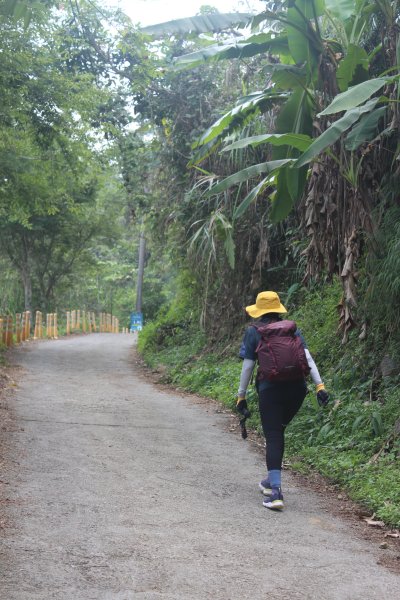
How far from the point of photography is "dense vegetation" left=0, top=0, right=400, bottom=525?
8.06 meters

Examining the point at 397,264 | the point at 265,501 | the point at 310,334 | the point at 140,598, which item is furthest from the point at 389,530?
the point at 310,334

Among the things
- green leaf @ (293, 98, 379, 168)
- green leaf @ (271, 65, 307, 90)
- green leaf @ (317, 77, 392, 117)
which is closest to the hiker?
green leaf @ (293, 98, 379, 168)

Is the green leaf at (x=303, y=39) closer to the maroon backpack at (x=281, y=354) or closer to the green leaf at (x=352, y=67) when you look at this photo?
the green leaf at (x=352, y=67)

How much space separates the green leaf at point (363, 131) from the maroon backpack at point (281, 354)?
2.73 metres

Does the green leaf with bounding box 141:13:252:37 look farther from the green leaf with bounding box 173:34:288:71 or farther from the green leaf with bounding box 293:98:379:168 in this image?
the green leaf with bounding box 293:98:379:168

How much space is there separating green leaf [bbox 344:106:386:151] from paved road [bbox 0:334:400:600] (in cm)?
377

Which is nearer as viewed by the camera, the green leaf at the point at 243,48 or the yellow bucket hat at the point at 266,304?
the yellow bucket hat at the point at 266,304

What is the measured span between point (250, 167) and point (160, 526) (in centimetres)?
473

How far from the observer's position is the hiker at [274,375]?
6109 mm

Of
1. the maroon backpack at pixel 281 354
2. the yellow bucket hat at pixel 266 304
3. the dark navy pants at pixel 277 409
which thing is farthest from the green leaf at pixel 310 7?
the dark navy pants at pixel 277 409

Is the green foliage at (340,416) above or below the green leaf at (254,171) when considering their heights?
below

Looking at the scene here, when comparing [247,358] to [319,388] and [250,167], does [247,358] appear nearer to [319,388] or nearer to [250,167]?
[319,388]

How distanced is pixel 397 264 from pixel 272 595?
15.1ft

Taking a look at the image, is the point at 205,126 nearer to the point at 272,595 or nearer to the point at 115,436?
the point at 115,436
